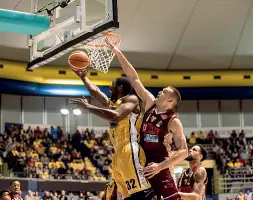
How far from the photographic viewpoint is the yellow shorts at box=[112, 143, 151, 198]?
19.7 feet

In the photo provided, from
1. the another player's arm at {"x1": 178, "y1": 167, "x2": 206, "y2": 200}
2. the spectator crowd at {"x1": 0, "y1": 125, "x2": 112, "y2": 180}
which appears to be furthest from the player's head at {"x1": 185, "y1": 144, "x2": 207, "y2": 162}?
the spectator crowd at {"x1": 0, "y1": 125, "x2": 112, "y2": 180}

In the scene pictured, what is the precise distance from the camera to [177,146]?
19.6 feet

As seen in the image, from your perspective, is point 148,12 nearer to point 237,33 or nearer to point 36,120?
point 237,33

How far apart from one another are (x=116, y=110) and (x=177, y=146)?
2.59 ft

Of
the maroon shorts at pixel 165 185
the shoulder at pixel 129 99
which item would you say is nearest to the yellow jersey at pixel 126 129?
the shoulder at pixel 129 99

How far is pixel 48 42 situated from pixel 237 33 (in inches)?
629

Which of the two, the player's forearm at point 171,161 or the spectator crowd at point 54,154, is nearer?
the player's forearm at point 171,161

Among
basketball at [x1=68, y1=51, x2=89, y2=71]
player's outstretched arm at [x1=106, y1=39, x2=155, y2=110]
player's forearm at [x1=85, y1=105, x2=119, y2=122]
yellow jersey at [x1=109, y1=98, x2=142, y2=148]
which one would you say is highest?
basketball at [x1=68, y1=51, x2=89, y2=71]

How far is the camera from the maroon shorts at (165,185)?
5.90 m

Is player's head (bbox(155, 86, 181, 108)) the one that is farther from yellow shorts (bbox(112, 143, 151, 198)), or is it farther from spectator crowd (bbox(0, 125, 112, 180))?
spectator crowd (bbox(0, 125, 112, 180))

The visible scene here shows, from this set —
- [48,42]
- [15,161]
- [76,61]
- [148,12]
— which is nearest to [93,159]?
[15,161]

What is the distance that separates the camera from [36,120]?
2641cm

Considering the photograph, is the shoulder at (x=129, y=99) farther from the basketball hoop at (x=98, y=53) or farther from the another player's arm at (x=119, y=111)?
the basketball hoop at (x=98, y=53)

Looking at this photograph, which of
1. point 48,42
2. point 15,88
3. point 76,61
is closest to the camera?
point 76,61
